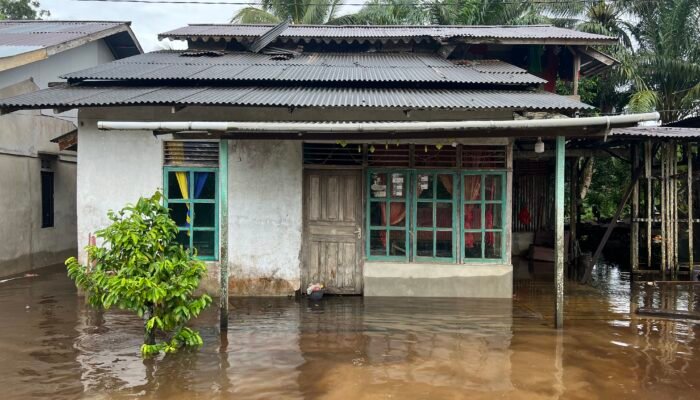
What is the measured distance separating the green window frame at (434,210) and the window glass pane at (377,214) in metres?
0.50

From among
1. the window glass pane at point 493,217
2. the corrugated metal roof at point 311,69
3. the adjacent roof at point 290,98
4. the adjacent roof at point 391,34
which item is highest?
the adjacent roof at point 391,34

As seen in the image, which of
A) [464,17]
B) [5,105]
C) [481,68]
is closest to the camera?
[5,105]

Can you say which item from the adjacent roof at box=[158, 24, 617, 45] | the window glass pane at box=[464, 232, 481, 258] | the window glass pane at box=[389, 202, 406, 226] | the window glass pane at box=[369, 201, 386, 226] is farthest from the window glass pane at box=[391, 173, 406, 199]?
the adjacent roof at box=[158, 24, 617, 45]

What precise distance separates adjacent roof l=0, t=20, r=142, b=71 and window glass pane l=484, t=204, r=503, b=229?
865 centimetres

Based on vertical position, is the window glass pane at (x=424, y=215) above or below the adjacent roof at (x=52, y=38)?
below

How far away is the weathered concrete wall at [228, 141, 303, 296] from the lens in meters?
7.94

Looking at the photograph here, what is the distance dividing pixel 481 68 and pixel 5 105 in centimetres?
746

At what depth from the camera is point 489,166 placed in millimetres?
7996

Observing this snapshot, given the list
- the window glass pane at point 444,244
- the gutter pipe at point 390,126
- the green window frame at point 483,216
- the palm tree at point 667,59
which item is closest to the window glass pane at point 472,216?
the green window frame at point 483,216

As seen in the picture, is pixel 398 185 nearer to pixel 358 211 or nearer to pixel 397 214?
pixel 397 214

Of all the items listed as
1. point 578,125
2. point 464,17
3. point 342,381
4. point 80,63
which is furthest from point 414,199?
point 464,17

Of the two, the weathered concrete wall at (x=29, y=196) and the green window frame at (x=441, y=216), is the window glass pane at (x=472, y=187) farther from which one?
the weathered concrete wall at (x=29, y=196)

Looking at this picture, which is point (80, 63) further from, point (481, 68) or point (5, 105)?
point (481, 68)

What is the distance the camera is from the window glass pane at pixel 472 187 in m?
8.00
